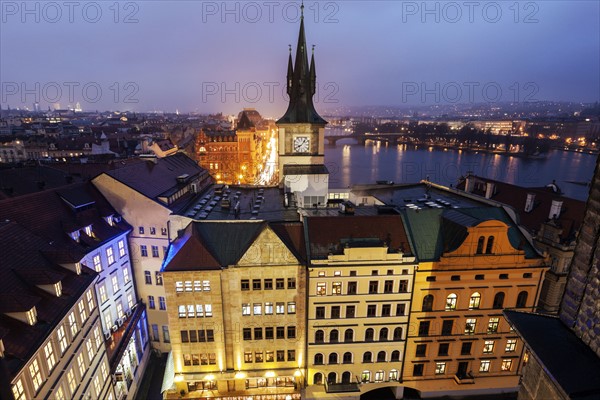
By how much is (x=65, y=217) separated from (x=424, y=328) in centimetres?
3588

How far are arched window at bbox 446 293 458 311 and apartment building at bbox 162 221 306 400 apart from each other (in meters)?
13.2

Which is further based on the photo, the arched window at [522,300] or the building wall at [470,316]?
the arched window at [522,300]

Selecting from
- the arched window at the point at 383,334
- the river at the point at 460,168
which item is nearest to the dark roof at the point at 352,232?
the arched window at the point at 383,334

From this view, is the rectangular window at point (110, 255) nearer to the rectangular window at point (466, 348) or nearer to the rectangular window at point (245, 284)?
the rectangular window at point (245, 284)

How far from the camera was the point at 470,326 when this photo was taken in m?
30.8

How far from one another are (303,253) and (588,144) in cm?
20486

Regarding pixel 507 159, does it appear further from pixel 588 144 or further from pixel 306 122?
pixel 306 122

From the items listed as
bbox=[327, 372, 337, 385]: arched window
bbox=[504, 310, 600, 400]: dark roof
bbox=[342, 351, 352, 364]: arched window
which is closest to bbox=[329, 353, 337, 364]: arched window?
bbox=[342, 351, 352, 364]: arched window

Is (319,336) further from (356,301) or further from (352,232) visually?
(352,232)

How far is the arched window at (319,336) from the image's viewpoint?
3038 cm

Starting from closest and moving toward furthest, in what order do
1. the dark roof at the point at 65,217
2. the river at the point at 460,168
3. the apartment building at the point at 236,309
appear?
1. the dark roof at the point at 65,217
2. the apartment building at the point at 236,309
3. the river at the point at 460,168

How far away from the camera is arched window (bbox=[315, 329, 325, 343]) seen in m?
30.4

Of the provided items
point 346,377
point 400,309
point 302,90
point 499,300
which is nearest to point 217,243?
point 400,309

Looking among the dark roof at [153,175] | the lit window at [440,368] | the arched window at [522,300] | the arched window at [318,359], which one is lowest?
the lit window at [440,368]
